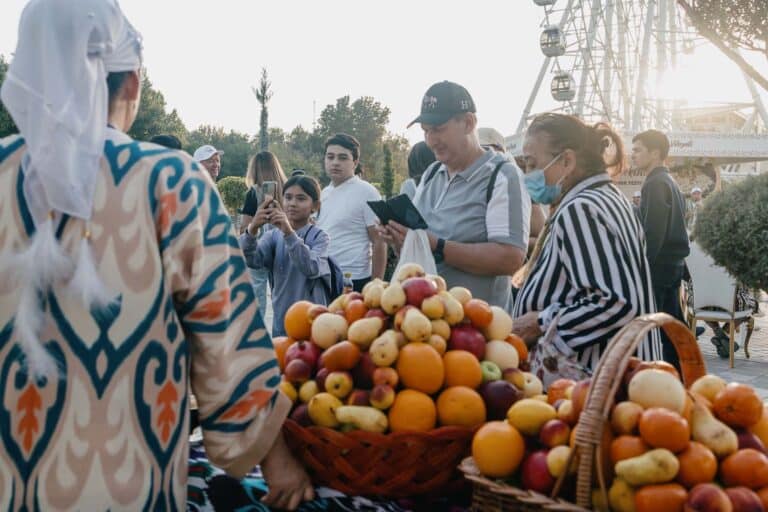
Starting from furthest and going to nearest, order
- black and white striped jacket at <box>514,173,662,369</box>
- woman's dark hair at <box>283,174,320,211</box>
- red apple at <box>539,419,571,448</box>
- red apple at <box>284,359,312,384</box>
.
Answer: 1. woman's dark hair at <box>283,174,320,211</box>
2. black and white striped jacket at <box>514,173,662,369</box>
3. red apple at <box>284,359,312,384</box>
4. red apple at <box>539,419,571,448</box>

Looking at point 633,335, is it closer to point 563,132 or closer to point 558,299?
point 558,299

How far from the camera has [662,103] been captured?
39.8m

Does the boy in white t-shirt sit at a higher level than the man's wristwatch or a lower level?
lower

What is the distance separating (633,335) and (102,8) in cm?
123

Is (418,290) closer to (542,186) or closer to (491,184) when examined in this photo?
(542,186)

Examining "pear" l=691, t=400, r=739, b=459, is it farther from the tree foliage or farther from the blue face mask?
the tree foliage

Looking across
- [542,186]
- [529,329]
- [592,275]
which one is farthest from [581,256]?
[542,186]

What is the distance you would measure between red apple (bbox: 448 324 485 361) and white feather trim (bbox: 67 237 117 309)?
0.84 m

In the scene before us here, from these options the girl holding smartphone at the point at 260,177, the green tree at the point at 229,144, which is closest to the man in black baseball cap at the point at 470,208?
the girl holding smartphone at the point at 260,177

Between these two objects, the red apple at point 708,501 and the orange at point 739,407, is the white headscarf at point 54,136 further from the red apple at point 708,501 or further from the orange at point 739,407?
the orange at point 739,407

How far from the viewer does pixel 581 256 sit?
2367mm

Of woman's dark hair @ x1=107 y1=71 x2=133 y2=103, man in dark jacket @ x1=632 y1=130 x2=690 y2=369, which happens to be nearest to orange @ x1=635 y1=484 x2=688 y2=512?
woman's dark hair @ x1=107 y1=71 x2=133 y2=103

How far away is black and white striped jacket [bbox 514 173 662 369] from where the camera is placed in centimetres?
232

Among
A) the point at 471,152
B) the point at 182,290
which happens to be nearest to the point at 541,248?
the point at 471,152
